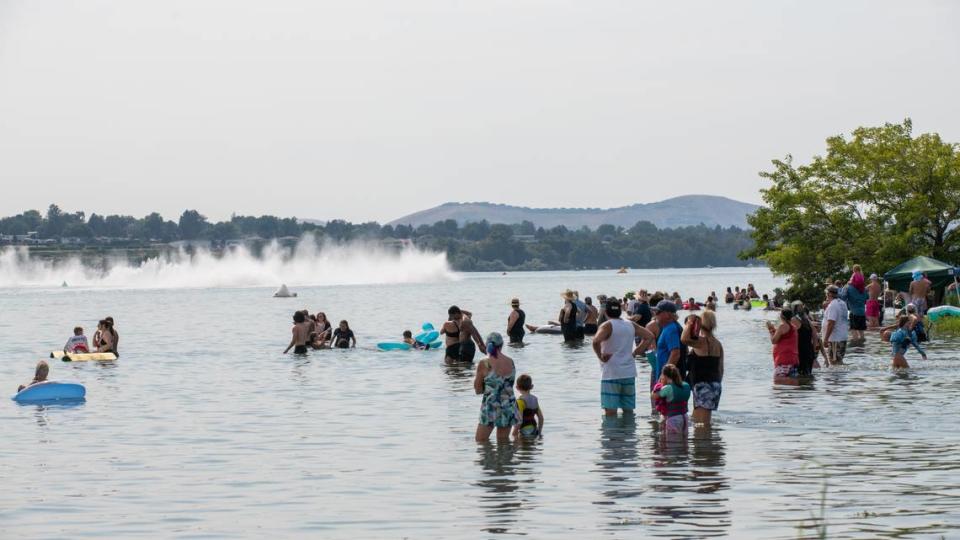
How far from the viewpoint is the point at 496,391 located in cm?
1638

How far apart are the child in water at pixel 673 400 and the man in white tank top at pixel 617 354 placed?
826 millimetres

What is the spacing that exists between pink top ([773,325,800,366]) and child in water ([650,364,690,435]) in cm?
601

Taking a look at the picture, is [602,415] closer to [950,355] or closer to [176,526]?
[176,526]

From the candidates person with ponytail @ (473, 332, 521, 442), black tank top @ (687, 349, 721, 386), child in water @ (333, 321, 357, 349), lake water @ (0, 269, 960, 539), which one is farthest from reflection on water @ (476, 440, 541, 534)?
child in water @ (333, 321, 357, 349)

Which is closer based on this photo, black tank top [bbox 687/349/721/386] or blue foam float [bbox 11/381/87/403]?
black tank top [bbox 687/349/721/386]

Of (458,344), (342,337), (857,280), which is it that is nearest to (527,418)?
(458,344)

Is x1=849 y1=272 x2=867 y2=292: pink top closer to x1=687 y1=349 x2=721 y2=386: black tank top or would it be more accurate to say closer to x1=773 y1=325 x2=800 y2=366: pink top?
x1=773 y1=325 x2=800 y2=366: pink top

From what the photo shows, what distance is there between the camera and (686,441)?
53.7 ft

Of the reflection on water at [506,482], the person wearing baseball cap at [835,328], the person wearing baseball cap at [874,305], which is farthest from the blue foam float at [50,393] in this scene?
the person wearing baseball cap at [874,305]

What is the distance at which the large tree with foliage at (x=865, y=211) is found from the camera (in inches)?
1973

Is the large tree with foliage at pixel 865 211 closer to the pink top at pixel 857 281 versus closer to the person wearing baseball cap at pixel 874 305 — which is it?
the person wearing baseball cap at pixel 874 305

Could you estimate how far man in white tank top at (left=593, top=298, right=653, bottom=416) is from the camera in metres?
17.1

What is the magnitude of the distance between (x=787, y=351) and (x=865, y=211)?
103 ft

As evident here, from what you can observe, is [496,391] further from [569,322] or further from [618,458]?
[569,322]
